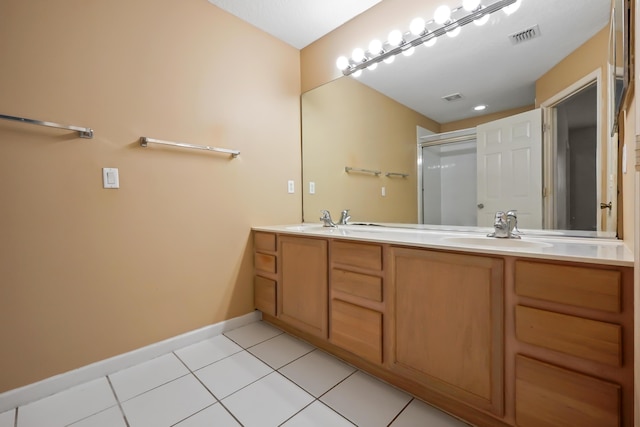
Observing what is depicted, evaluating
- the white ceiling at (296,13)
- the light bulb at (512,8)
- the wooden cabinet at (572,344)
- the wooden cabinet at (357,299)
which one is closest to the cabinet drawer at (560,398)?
the wooden cabinet at (572,344)

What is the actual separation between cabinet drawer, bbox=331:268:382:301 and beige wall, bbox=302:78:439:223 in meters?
0.65

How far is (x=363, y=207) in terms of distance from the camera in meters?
2.23

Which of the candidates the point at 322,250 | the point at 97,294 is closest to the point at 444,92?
the point at 322,250

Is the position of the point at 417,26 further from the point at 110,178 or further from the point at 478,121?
the point at 110,178

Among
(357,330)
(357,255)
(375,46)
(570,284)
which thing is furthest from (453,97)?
(357,330)

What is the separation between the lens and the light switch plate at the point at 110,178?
1.53 m

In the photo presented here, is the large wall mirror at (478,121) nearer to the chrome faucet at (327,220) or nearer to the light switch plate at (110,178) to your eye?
the chrome faucet at (327,220)

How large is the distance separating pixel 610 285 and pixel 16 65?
250 cm

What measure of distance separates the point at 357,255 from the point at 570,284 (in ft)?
2.79

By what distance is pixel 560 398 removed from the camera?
90 centimetres

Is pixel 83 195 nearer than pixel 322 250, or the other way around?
pixel 83 195

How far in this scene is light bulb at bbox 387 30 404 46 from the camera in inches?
73.0

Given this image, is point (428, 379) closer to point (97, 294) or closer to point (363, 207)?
point (363, 207)

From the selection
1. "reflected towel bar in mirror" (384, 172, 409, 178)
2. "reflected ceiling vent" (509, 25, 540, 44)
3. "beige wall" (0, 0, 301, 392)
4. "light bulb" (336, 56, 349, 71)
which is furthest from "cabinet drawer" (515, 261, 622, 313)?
"light bulb" (336, 56, 349, 71)
